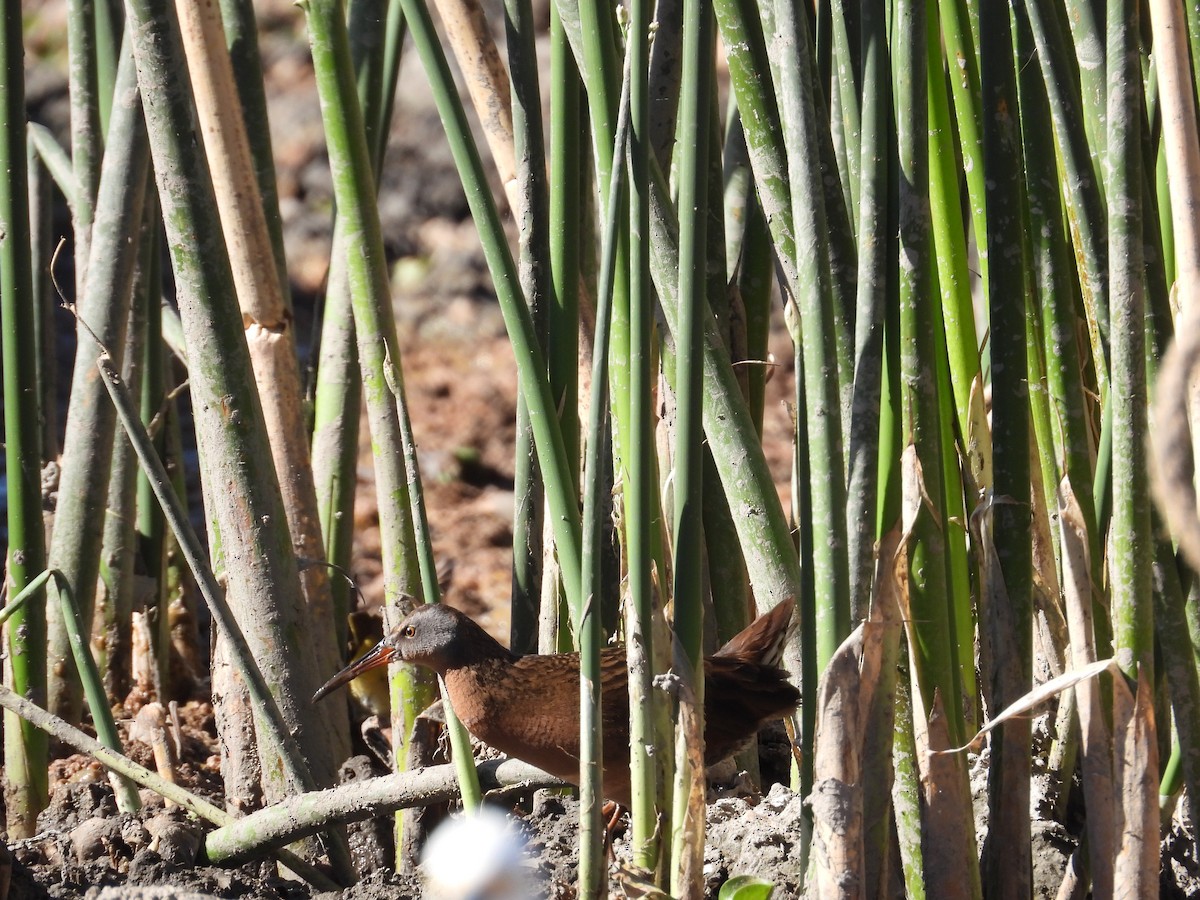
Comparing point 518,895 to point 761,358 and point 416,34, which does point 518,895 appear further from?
point 416,34

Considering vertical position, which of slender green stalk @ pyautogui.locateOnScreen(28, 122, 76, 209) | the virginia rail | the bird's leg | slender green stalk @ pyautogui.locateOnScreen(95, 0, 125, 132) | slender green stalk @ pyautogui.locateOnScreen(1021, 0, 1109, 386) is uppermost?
slender green stalk @ pyautogui.locateOnScreen(95, 0, 125, 132)

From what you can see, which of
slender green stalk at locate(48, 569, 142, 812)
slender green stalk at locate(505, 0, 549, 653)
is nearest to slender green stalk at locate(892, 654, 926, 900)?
slender green stalk at locate(505, 0, 549, 653)

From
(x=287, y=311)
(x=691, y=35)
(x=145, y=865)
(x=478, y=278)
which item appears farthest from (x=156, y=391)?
(x=478, y=278)

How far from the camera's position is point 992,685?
3.36 ft

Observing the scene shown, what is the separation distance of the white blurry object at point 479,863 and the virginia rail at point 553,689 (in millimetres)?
107

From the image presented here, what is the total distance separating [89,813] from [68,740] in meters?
0.23

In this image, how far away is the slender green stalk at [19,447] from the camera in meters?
1.49

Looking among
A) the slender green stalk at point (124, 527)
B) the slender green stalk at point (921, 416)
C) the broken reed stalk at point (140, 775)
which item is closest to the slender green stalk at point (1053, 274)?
the slender green stalk at point (921, 416)

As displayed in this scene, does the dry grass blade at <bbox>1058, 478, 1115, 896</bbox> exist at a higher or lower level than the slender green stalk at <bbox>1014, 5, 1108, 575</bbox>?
lower

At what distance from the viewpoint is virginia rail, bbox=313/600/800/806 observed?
4.59ft

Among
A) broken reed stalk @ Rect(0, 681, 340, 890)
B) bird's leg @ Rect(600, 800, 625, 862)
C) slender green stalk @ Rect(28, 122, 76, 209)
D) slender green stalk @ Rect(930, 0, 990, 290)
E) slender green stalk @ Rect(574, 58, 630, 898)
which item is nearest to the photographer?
slender green stalk @ Rect(574, 58, 630, 898)

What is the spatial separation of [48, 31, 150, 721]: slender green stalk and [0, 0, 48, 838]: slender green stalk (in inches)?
2.2

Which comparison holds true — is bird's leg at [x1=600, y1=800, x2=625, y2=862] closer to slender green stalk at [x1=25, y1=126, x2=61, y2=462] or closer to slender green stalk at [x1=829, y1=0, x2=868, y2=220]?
slender green stalk at [x1=829, y1=0, x2=868, y2=220]

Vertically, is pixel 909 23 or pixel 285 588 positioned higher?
pixel 909 23
